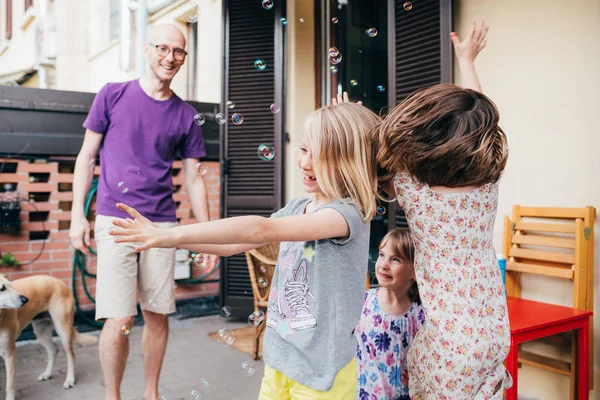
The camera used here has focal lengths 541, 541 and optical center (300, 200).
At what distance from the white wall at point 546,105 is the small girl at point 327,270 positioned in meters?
1.83

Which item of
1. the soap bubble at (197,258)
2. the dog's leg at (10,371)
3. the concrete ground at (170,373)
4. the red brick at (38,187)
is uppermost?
the red brick at (38,187)

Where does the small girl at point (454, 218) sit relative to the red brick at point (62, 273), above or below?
above

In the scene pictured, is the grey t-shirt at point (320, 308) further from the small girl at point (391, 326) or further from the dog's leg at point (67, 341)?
the dog's leg at point (67, 341)

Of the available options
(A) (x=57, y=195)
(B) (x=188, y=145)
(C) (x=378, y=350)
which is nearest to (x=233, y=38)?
(A) (x=57, y=195)

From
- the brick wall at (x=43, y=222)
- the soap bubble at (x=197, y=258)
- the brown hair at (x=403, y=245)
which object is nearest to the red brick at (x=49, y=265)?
the brick wall at (x=43, y=222)

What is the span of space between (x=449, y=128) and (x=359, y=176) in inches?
10.0

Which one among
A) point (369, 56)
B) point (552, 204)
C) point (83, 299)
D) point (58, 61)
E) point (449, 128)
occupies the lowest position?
point (83, 299)

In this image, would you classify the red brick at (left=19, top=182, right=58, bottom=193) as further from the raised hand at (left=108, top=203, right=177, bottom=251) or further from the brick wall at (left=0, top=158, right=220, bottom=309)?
the raised hand at (left=108, top=203, right=177, bottom=251)

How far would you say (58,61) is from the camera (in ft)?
25.8

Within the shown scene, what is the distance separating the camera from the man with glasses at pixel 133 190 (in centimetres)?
258

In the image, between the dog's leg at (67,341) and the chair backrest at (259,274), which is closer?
the dog's leg at (67,341)

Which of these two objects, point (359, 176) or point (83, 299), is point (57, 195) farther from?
point (359, 176)

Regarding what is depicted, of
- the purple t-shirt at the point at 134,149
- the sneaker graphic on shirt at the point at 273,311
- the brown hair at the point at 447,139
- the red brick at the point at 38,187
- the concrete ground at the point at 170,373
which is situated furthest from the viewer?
the red brick at the point at 38,187

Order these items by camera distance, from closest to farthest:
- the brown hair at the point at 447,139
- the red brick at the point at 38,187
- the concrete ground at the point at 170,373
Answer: the brown hair at the point at 447,139 < the concrete ground at the point at 170,373 < the red brick at the point at 38,187
